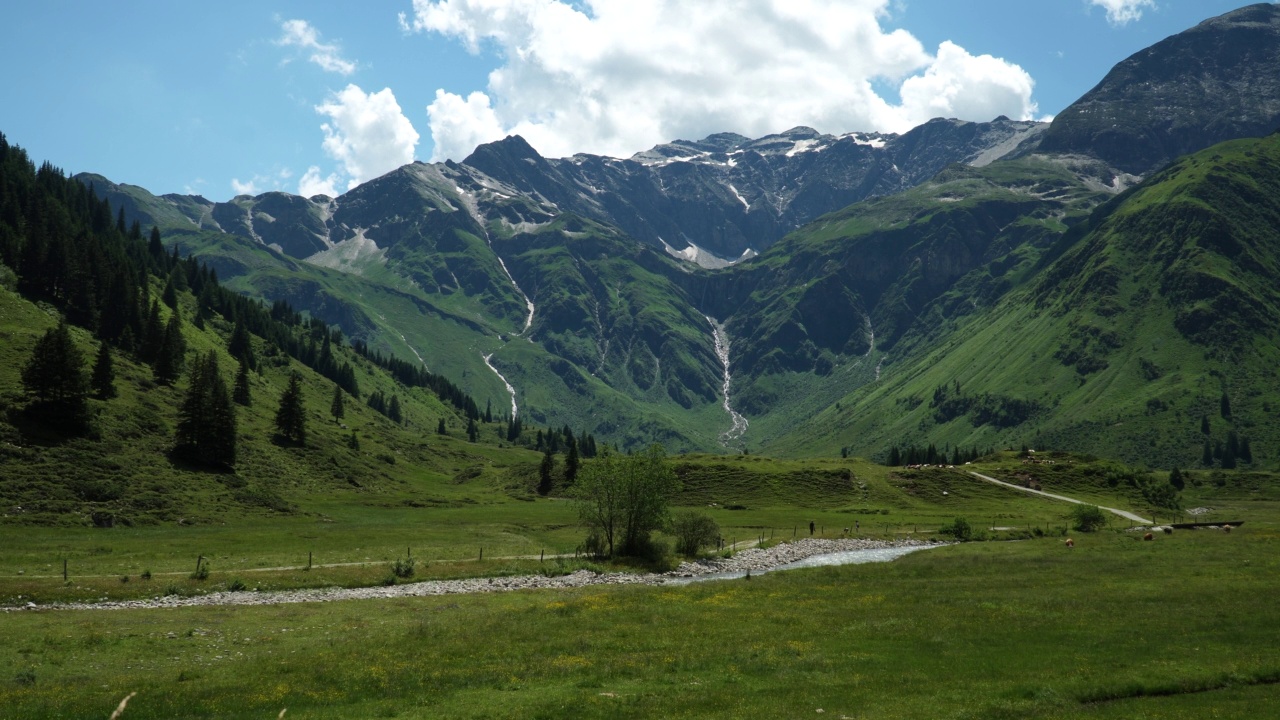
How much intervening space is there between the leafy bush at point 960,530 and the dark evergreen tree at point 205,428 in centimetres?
11058

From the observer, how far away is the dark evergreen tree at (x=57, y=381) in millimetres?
102062

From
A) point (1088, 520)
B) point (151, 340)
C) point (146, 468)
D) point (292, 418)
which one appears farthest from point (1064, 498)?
point (151, 340)

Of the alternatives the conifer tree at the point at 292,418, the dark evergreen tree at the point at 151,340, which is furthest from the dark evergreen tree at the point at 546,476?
the dark evergreen tree at the point at 151,340

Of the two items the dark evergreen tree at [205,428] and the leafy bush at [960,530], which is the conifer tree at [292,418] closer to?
the dark evergreen tree at [205,428]

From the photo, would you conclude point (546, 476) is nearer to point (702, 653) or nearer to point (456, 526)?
point (456, 526)

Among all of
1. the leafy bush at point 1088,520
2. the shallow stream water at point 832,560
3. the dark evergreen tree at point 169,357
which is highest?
the dark evergreen tree at point 169,357

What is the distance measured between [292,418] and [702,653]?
430ft

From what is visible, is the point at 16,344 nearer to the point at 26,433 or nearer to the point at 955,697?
the point at 26,433

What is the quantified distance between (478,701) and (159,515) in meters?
81.1

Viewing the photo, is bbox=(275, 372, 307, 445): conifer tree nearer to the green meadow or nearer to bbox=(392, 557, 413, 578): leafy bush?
the green meadow

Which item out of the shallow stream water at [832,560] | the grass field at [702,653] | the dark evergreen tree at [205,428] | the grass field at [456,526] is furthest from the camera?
the dark evergreen tree at [205,428]

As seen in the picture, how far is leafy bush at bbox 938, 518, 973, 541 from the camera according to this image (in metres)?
110

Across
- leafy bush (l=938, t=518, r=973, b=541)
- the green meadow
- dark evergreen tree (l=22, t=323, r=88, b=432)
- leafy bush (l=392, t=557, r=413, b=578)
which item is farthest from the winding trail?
dark evergreen tree (l=22, t=323, r=88, b=432)

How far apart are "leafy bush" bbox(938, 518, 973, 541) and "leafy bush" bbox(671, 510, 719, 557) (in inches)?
1574
